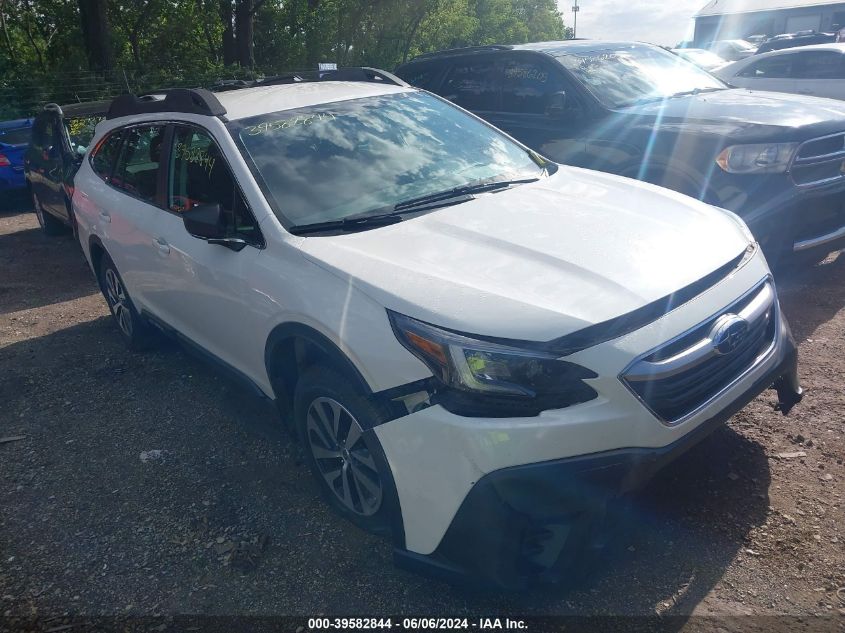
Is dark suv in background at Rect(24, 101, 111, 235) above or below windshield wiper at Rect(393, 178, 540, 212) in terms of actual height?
below

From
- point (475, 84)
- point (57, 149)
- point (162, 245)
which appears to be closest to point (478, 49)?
point (475, 84)

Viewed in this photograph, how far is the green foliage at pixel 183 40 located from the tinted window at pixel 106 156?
13031 millimetres

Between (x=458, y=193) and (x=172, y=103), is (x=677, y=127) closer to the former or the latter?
(x=458, y=193)

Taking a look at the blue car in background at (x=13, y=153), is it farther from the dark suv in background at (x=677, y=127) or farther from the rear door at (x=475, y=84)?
the dark suv in background at (x=677, y=127)

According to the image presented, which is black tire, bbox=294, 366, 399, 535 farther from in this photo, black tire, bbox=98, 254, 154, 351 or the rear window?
the rear window

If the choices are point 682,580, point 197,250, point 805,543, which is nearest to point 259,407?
point 197,250

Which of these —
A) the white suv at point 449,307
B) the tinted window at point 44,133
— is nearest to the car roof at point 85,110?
the tinted window at point 44,133

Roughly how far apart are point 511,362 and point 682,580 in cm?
112

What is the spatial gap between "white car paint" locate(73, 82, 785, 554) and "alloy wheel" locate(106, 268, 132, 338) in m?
1.40

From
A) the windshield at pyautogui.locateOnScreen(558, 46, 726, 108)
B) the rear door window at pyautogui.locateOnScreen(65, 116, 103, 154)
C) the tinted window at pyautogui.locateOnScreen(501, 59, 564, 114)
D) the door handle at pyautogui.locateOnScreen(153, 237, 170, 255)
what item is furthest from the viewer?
the rear door window at pyautogui.locateOnScreen(65, 116, 103, 154)

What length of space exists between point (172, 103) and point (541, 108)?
332 cm

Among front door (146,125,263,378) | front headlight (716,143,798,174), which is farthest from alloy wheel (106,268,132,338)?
front headlight (716,143,798,174)

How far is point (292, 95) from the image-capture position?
418 cm

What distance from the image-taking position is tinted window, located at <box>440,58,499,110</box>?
272 inches
